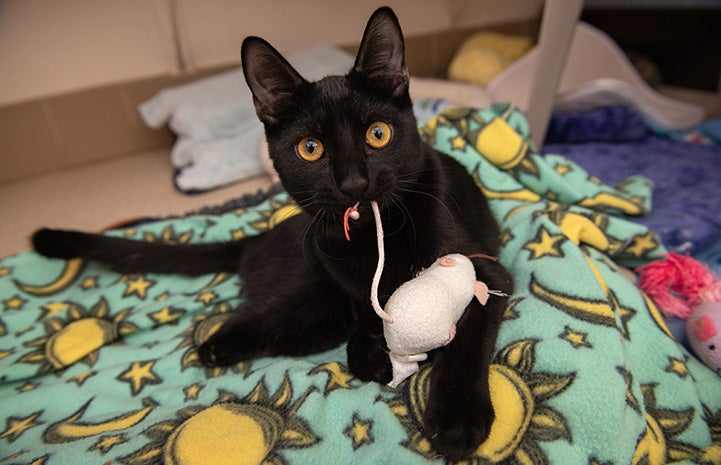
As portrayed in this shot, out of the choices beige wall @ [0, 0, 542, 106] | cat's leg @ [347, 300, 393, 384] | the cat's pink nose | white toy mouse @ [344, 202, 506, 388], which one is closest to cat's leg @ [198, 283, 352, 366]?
cat's leg @ [347, 300, 393, 384]

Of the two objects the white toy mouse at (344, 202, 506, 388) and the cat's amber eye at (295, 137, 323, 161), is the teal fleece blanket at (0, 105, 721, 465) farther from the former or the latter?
the cat's amber eye at (295, 137, 323, 161)

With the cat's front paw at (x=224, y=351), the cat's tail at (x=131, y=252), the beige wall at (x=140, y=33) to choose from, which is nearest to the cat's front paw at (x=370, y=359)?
the cat's front paw at (x=224, y=351)

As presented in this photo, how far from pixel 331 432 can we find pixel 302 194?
37 cm

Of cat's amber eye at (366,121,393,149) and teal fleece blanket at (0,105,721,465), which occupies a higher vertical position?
cat's amber eye at (366,121,393,149)

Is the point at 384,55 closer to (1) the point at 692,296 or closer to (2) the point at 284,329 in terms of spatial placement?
(2) the point at 284,329

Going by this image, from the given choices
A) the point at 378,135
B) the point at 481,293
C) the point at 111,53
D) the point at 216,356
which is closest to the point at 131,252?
the point at 216,356

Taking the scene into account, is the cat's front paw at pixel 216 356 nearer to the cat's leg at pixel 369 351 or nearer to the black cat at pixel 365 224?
the black cat at pixel 365 224

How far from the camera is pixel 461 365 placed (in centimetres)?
65

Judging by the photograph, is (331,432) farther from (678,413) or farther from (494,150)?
(494,150)

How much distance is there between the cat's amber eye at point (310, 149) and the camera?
0.72 m

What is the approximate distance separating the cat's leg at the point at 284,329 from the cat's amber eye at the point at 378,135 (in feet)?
1.18

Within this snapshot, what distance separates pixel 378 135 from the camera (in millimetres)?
721

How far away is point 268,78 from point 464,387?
0.55m

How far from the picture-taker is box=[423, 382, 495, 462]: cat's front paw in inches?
22.4
